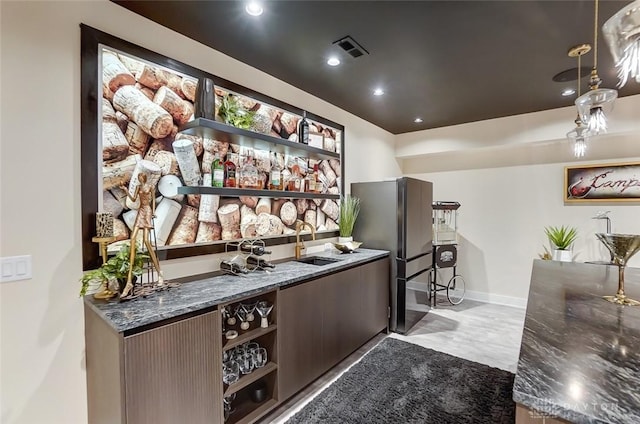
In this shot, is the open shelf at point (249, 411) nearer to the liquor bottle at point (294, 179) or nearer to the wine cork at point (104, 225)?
the wine cork at point (104, 225)

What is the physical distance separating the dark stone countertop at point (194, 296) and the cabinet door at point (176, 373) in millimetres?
67

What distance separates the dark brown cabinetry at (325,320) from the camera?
2.09 m

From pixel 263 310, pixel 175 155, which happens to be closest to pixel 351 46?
pixel 175 155

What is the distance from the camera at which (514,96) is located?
10.5 ft

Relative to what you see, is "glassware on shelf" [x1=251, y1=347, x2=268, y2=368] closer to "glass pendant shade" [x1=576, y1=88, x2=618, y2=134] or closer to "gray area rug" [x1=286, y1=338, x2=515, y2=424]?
"gray area rug" [x1=286, y1=338, x2=515, y2=424]

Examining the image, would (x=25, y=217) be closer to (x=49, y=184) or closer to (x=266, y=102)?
(x=49, y=184)

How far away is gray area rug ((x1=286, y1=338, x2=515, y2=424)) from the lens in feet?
6.49

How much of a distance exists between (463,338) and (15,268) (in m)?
3.71

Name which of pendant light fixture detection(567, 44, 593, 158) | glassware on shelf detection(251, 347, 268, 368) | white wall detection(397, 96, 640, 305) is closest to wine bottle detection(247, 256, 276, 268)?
glassware on shelf detection(251, 347, 268, 368)

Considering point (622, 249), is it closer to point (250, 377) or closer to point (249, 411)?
point (250, 377)

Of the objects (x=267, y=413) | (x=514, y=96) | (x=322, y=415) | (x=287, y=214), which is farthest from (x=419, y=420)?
(x=514, y=96)

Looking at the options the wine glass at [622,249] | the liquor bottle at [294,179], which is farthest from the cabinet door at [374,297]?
the wine glass at [622,249]

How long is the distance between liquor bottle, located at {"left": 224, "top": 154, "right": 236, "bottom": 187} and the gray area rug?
1714 mm

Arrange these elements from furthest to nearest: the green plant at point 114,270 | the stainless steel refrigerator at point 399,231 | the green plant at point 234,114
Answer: the stainless steel refrigerator at point 399,231 → the green plant at point 234,114 → the green plant at point 114,270
